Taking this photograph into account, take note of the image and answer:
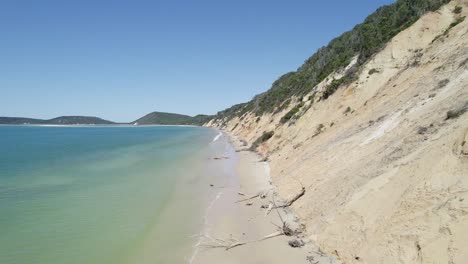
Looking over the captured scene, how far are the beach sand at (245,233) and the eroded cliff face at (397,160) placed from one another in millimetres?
877

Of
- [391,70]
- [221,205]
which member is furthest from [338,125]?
[221,205]

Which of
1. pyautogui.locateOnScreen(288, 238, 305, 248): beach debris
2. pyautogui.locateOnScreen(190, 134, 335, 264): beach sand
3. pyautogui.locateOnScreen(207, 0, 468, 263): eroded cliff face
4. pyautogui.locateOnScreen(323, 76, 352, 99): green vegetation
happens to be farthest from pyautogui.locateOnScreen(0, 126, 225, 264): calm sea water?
pyautogui.locateOnScreen(323, 76, 352, 99): green vegetation

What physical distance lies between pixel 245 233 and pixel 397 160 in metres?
5.78

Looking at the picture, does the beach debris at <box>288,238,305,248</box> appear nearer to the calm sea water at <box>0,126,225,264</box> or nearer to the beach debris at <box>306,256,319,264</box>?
the beach debris at <box>306,256,319,264</box>

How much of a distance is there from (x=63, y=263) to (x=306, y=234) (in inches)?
313

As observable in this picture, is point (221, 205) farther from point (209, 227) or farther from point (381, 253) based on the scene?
point (381, 253)

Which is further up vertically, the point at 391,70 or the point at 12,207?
the point at 391,70

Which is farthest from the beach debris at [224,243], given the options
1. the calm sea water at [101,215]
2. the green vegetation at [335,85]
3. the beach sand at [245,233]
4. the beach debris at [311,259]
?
the green vegetation at [335,85]

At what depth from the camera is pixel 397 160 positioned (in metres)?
10.7

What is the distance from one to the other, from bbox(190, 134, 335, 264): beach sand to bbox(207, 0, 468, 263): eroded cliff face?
88 centimetres

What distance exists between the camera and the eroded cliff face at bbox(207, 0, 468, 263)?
7535 millimetres

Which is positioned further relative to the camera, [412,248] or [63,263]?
[63,263]

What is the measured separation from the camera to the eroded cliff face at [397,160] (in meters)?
7.54

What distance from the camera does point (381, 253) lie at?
7793 millimetres
